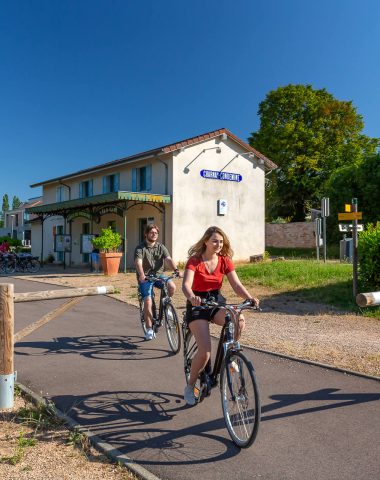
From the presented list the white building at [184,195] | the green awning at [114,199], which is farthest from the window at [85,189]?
the green awning at [114,199]

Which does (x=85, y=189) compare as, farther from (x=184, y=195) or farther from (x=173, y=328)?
(x=173, y=328)

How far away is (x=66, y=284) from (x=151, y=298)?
1006 cm

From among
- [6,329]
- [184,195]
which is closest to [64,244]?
[184,195]

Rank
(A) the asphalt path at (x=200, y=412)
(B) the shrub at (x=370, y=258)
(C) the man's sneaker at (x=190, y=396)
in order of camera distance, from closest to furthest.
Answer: (A) the asphalt path at (x=200, y=412) < (C) the man's sneaker at (x=190, y=396) < (B) the shrub at (x=370, y=258)

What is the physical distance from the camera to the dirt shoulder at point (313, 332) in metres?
6.19

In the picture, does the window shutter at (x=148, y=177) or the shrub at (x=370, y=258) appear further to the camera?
the window shutter at (x=148, y=177)

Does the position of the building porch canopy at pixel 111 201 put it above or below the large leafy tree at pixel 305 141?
below

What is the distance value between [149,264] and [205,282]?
9.58 ft

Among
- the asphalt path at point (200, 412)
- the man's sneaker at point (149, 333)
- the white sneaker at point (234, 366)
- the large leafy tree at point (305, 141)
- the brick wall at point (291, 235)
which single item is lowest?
the asphalt path at point (200, 412)

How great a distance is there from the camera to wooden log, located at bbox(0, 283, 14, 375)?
14.2 ft

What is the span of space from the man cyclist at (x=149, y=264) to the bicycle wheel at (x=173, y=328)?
337 mm

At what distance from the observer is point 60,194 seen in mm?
30703

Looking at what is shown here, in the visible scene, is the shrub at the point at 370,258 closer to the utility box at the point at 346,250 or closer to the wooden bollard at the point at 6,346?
the wooden bollard at the point at 6,346

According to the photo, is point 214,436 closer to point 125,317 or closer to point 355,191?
point 125,317
